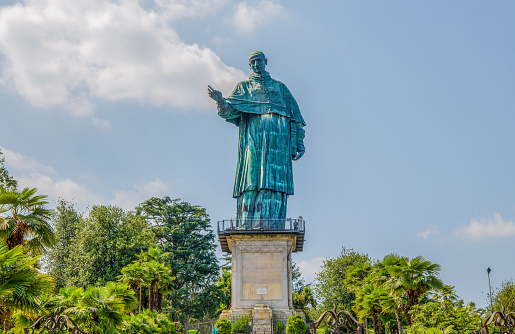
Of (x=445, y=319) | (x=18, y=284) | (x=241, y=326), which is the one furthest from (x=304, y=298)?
(x=18, y=284)

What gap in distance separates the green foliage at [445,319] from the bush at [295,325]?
7466 millimetres

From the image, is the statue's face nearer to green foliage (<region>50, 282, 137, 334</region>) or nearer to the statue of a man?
the statue of a man

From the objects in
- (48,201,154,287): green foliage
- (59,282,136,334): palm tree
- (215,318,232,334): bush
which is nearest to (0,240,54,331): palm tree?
(59,282,136,334): palm tree

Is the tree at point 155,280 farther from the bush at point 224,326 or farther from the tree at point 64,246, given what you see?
the tree at point 64,246

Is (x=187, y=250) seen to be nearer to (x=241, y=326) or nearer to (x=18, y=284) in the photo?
(x=241, y=326)

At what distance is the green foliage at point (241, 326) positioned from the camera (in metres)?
25.9

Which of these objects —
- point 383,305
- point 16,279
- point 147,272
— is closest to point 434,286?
point 383,305

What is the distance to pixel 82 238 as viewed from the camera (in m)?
36.2

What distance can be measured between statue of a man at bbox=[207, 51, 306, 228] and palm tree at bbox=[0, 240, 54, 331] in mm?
17904

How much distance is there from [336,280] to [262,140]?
12660 mm

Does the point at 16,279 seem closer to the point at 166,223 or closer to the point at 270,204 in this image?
the point at 270,204

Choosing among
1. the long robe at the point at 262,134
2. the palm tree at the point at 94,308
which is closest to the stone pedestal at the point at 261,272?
the long robe at the point at 262,134

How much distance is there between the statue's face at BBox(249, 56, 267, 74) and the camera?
1313 inches

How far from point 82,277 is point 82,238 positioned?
2.86 metres
